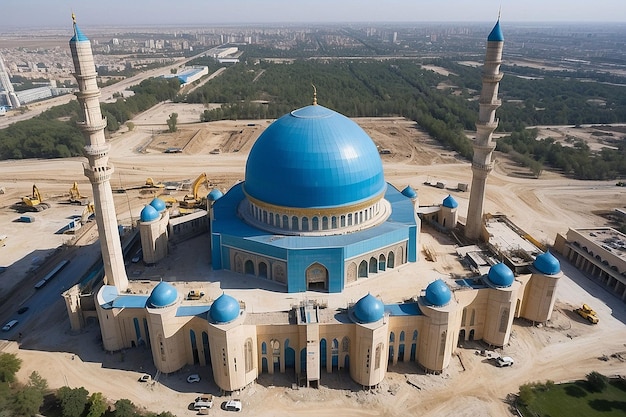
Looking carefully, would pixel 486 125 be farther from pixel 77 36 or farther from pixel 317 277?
pixel 77 36

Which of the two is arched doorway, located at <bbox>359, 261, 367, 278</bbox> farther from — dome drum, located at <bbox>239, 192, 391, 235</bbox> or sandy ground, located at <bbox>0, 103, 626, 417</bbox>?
dome drum, located at <bbox>239, 192, 391, 235</bbox>

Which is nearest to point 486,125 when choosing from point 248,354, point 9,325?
point 248,354

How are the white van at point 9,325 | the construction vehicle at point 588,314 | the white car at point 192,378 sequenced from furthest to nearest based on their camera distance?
the construction vehicle at point 588,314 < the white van at point 9,325 < the white car at point 192,378

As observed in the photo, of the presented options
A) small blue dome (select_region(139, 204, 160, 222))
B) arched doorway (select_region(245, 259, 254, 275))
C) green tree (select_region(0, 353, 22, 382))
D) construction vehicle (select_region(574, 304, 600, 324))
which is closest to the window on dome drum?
construction vehicle (select_region(574, 304, 600, 324))

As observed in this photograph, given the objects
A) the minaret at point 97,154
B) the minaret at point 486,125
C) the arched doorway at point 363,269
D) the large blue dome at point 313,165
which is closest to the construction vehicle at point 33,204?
the minaret at point 97,154

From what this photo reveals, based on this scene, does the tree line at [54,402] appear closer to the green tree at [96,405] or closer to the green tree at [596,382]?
the green tree at [96,405]
